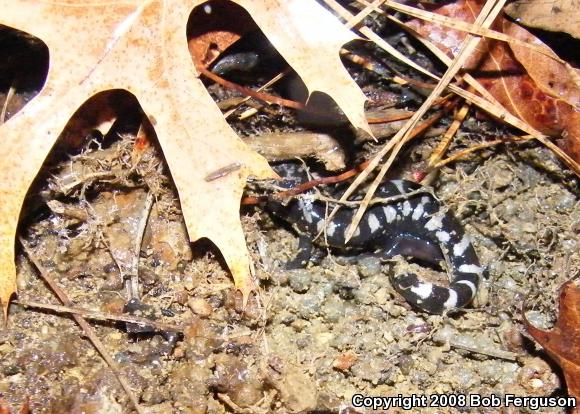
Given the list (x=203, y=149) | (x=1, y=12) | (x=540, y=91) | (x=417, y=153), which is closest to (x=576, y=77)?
(x=540, y=91)

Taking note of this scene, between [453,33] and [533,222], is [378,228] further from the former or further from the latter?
[453,33]

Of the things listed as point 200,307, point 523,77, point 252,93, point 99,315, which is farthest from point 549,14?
point 99,315

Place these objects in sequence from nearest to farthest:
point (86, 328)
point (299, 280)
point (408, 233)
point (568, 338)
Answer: point (568, 338) < point (86, 328) < point (299, 280) < point (408, 233)

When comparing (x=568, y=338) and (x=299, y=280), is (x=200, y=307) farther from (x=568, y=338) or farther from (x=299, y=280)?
(x=568, y=338)

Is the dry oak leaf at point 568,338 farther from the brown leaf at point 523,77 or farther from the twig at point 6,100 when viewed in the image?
the twig at point 6,100

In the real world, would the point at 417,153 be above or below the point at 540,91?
below

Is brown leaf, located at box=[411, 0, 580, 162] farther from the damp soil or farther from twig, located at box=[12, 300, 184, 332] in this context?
twig, located at box=[12, 300, 184, 332]
